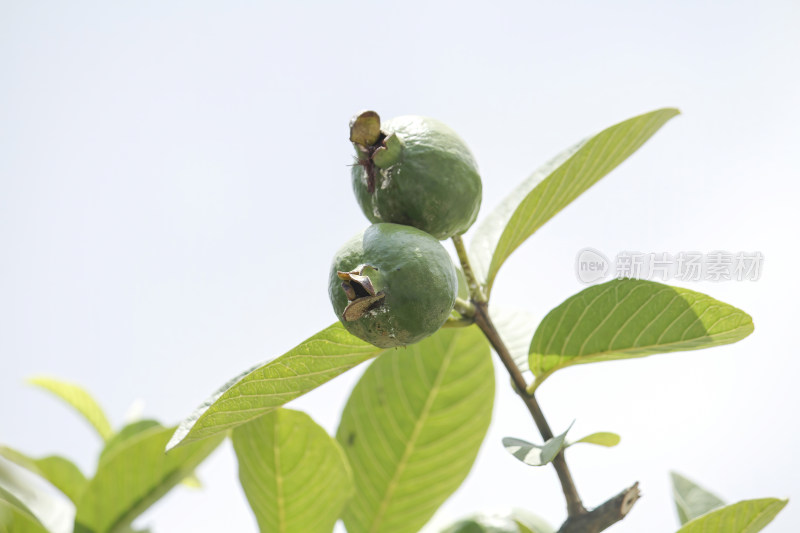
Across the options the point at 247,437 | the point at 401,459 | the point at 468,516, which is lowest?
the point at 468,516

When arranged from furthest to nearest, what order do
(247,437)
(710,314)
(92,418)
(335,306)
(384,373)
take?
(92,418) → (384,373) → (247,437) → (710,314) → (335,306)

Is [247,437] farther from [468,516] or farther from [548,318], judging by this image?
[548,318]

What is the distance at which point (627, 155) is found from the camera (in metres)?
1.01

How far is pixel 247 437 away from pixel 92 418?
3.54ft

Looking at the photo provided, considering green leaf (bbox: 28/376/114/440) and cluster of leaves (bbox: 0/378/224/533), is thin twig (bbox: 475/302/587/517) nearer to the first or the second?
cluster of leaves (bbox: 0/378/224/533)

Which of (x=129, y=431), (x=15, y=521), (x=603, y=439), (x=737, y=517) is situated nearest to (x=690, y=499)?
(x=737, y=517)

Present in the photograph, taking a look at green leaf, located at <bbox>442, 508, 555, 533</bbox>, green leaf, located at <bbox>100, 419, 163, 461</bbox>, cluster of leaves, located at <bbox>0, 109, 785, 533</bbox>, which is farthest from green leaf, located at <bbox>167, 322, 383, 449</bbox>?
green leaf, located at <bbox>100, 419, 163, 461</bbox>

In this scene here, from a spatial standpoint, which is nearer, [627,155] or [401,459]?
[627,155]

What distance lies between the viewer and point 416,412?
51.4 inches

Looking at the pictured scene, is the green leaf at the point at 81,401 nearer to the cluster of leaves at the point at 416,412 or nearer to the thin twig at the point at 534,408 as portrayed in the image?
the cluster of leaves at the point at 416,412

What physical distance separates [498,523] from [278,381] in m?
0.64

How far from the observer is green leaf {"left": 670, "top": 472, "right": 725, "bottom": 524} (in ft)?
4.10

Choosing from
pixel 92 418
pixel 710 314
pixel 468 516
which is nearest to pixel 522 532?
pixel 468 516

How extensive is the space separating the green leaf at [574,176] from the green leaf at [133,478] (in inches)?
29.2
